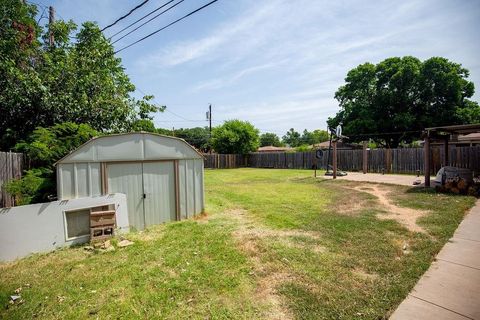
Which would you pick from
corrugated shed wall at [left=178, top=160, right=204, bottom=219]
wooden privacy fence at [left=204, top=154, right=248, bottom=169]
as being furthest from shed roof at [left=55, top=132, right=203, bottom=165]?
wooden privacy fence at [left=204, top=154, right=248, bottom=169]

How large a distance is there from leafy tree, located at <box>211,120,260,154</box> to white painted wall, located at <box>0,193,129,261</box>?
74.5ft

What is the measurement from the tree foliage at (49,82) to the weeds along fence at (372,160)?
14476 mm

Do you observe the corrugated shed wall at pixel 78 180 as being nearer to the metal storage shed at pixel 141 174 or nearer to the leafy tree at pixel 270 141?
the metal storage shed at pixel 141 174

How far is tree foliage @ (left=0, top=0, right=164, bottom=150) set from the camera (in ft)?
25.5

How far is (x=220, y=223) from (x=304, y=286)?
3.57 meters

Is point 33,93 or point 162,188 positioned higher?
point 33,93

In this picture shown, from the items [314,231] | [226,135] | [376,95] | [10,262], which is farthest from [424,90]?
[10,262]

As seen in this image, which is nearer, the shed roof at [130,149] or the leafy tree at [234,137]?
the shed roof at [130,149]

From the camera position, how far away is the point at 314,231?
5789mm

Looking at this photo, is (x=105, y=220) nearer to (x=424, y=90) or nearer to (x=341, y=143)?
(x=424, y=90)

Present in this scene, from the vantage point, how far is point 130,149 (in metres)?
6.49

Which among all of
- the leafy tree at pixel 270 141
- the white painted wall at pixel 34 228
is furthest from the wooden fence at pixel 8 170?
the leafy tree at pixel 270 141

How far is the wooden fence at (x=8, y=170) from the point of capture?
18.7 ft

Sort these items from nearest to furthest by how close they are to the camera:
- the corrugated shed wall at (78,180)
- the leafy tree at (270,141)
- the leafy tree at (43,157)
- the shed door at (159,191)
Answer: the corrugated shed wall at (78,180) < the leafy tree at (43,157) < the shed door at (159,191) < the leafy tree at (270,141)
